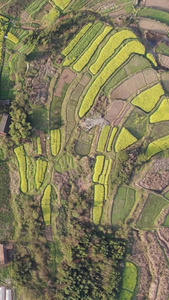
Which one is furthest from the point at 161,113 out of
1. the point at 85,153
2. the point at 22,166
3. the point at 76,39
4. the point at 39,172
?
the point at 22,166

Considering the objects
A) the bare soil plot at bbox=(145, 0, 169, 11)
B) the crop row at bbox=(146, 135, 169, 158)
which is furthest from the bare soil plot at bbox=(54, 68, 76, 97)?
the bare soil plot at bbox=(145, 0, 169, 11)

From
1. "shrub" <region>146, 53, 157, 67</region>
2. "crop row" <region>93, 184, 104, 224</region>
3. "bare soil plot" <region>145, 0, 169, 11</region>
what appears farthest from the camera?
"bare soil plot" <region>145, 0, 169, 11</region>

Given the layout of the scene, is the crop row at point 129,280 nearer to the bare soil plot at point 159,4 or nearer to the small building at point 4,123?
the small building at point 4,123

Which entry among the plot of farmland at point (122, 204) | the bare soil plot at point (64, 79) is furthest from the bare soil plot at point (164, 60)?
the plot of farmland at point (122, 204)

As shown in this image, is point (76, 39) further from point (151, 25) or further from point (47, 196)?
point (47, 196)

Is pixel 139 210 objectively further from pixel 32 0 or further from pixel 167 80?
pixel 32 0

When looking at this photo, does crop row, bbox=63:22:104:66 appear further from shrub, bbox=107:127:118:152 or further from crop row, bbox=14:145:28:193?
crop row, bbox=14:145:28:193

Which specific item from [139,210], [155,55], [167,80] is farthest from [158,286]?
[155,55]
